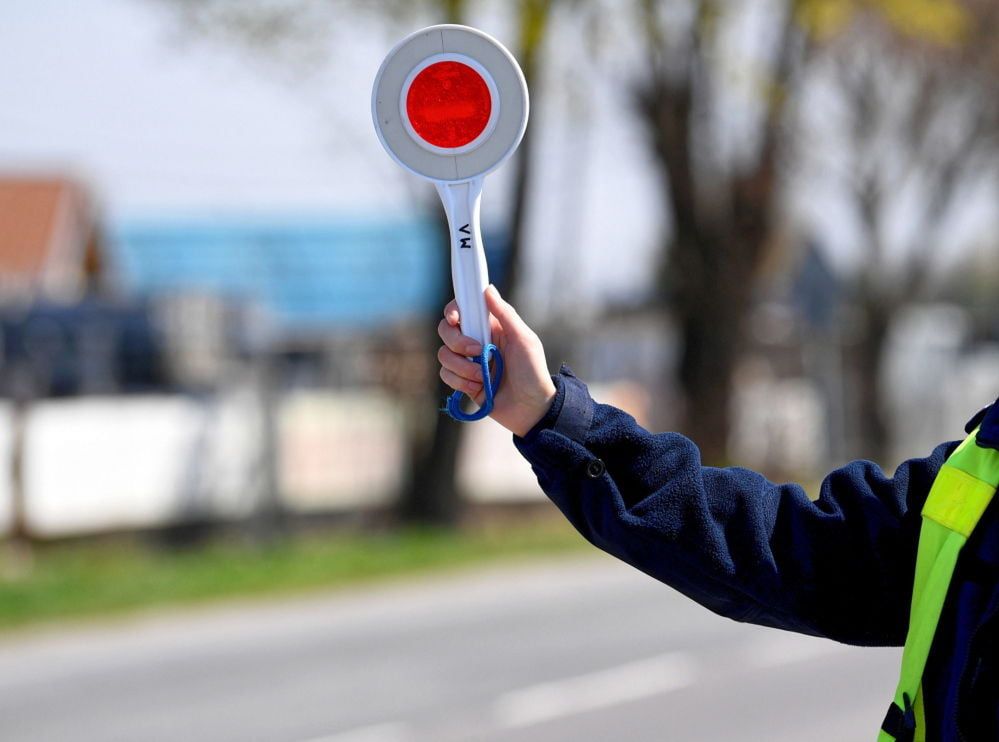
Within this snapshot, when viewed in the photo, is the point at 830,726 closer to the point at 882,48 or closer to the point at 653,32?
the point at 653,32

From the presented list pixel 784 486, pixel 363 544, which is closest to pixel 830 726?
pixel 784 486

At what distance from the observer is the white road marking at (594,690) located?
284 inches

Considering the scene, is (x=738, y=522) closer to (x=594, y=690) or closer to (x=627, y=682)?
(x=594, y=690)

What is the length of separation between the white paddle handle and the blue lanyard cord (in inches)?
2.1

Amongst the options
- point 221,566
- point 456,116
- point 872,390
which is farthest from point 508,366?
point 872,390

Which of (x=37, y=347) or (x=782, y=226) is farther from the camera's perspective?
(x=782, y=226)

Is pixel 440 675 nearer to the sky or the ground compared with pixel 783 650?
nearer to the sky

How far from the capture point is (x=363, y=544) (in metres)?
13.5

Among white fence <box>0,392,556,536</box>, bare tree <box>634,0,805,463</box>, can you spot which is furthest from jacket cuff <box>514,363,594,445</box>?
A: bare tree <box>634,0,805,463</box>

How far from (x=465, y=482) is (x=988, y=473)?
13462 millimetres

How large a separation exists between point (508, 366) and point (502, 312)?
7cm

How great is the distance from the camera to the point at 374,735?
22.2 ft

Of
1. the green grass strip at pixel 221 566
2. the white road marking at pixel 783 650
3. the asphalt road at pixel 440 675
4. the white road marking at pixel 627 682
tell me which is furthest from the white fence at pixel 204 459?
the white road marking at pixel 783 650

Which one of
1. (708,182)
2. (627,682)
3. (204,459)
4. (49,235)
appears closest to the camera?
(627,682)
